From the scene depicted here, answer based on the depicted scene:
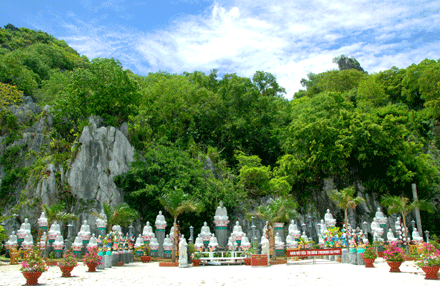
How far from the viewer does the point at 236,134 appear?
31078 mm

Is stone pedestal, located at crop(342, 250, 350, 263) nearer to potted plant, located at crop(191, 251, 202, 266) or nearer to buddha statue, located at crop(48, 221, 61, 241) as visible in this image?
potted plant, located at crop(191, 251, 202, 266)

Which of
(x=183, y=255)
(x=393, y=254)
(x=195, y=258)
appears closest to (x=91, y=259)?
(x=183, y=255)

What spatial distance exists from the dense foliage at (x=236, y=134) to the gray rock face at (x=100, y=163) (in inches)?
30.9

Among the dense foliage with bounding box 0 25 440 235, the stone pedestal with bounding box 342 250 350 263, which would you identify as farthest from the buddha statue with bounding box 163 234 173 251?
the stone pedestal with bounding box 342 250 350 263

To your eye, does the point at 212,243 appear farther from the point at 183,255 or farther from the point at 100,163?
the point at 100,163

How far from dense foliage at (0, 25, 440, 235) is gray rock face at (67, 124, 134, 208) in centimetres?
79

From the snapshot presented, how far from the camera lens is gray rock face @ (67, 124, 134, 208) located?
23.1m

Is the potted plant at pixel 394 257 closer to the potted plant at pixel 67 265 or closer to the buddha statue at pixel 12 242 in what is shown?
the potted plant at pixel 67 265

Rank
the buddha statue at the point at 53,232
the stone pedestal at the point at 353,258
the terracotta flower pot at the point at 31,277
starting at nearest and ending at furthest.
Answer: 1. the terracotta flower pot at the point at 31,277
2. the stone pedestal at the point at 353,258
3. the buddha statue at the point at 53,232

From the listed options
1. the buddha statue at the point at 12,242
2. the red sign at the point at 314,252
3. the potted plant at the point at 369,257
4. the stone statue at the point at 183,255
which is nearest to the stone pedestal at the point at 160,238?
the stone statue at the point at 183,255

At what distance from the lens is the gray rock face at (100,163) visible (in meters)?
23.1

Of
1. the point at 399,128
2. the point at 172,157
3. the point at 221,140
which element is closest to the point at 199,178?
the point at 172,157

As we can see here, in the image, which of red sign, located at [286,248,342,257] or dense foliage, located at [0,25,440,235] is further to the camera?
dense foliage, located at [0,25,440,235]

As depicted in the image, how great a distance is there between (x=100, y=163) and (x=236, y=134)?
468 inches
